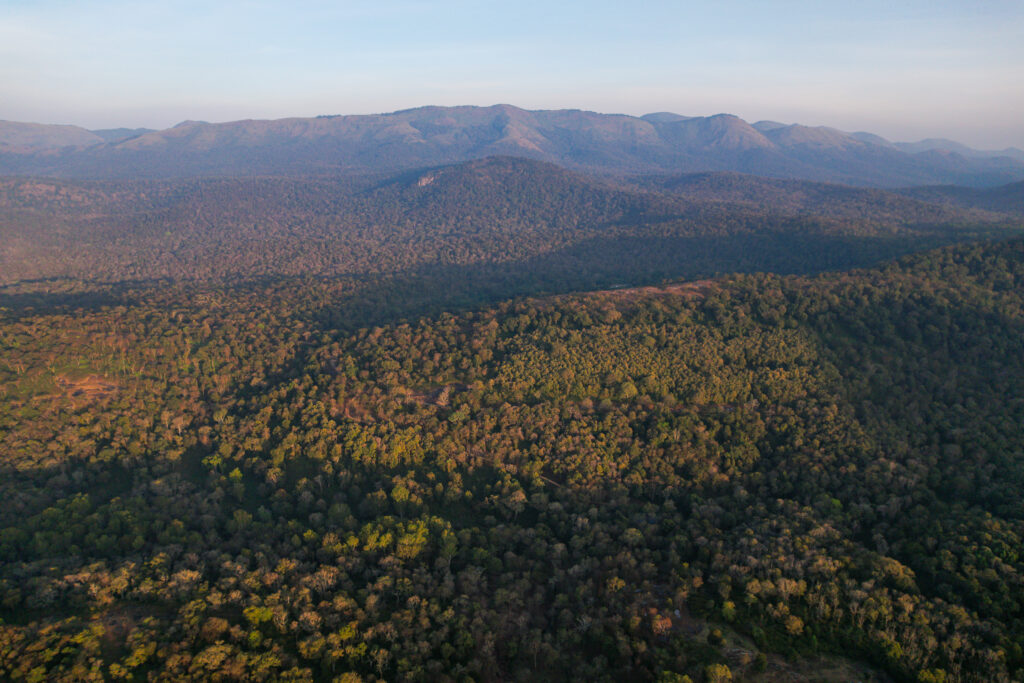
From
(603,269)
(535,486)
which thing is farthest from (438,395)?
(603,269)

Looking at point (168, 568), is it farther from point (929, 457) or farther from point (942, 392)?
point (942, 392)

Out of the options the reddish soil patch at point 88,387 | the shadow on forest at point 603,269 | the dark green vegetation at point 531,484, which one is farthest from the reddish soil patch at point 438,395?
the reddish soil patch at point 88,387

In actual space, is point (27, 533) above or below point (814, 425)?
below

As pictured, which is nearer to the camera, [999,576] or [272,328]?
[999,576]

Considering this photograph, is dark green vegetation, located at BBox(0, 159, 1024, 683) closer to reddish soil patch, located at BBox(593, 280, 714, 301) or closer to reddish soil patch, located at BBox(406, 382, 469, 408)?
reddish soil patch, located at BBox(406, 382, 469, 408)

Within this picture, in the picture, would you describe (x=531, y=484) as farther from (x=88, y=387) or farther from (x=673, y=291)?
(x=88, y=387)

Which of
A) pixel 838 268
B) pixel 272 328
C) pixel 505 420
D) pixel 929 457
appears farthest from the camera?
pixel 838 268

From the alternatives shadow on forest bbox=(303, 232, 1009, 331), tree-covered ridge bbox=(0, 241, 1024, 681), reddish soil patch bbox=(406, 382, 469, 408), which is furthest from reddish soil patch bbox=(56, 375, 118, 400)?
reddish soil patch bbox=(406, 382, 469, 408)

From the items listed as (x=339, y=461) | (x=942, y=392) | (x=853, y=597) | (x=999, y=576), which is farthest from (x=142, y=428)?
(x=942, y=392)

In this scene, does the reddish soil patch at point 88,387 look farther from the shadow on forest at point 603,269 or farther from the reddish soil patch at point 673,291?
the reddish soil patch at point 673,291
